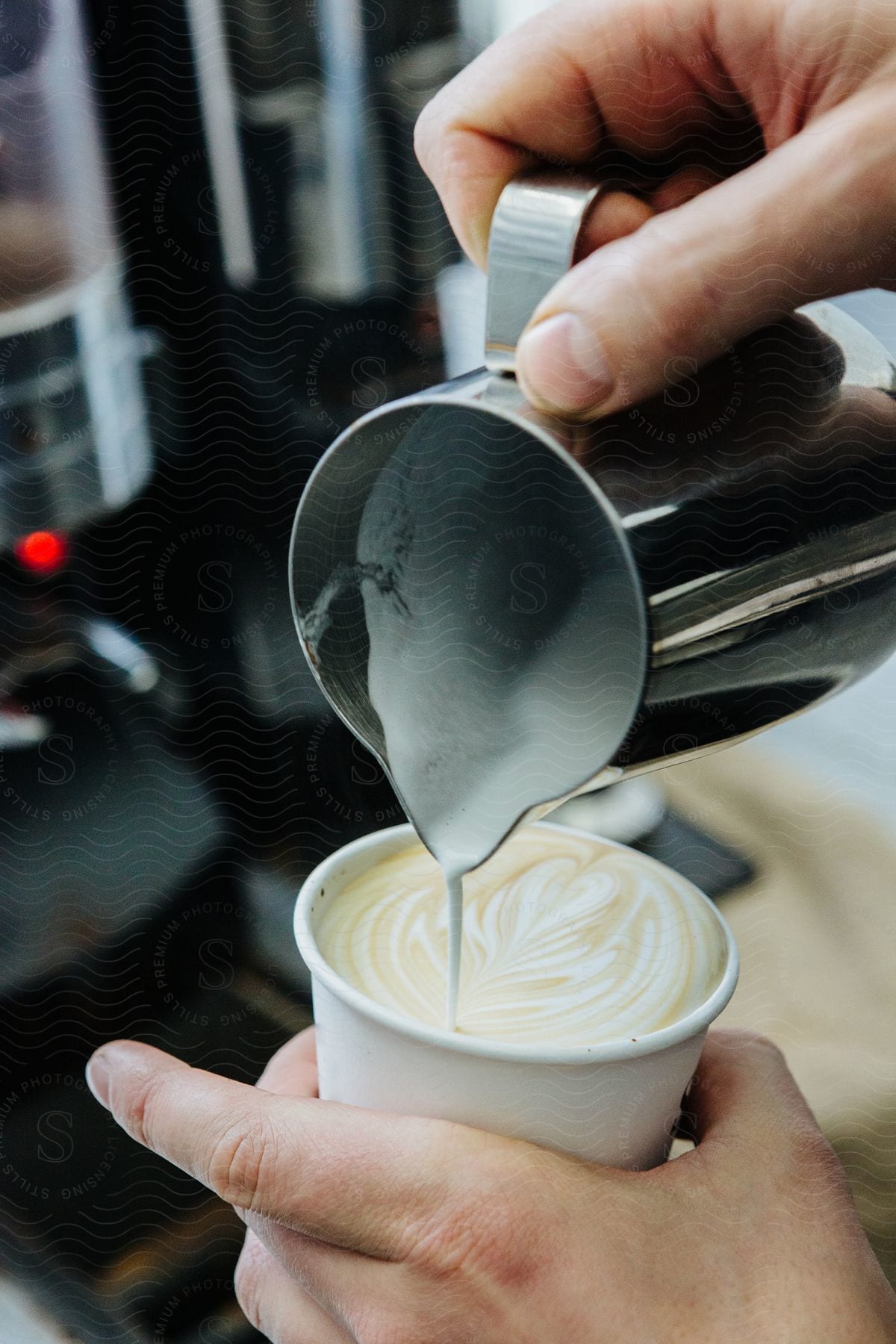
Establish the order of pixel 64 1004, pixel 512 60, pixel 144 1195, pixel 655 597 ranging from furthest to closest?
pixel 64 1004 < pixel 144 1195 < pixel 512 60 < pixel 655 597

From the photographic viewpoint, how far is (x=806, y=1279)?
0.46m

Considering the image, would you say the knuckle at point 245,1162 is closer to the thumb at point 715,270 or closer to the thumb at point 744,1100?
the thumb at point 744,1100

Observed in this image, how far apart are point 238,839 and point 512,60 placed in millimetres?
563

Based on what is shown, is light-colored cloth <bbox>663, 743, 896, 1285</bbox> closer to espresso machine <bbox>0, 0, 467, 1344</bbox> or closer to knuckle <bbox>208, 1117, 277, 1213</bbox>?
espresso machine <bbox>0, 0, 467, 1344</bbox>

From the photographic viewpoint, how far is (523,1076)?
0.42 m


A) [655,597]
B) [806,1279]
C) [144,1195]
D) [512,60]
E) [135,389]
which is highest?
[512,60]

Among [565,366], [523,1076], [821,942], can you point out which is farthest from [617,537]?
[821,942]

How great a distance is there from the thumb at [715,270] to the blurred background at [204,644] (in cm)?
37

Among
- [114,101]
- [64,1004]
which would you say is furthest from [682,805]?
[114,101]

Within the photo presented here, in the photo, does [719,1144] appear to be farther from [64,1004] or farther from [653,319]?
[64,1004]

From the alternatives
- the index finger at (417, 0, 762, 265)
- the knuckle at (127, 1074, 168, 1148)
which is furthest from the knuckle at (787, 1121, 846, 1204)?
the index finger at (417, 0, 762, 265)

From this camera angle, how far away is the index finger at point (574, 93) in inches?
18.6

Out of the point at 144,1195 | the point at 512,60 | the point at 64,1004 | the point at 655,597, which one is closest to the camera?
the point at 655,597

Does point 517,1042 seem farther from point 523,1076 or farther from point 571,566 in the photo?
point 571,566
